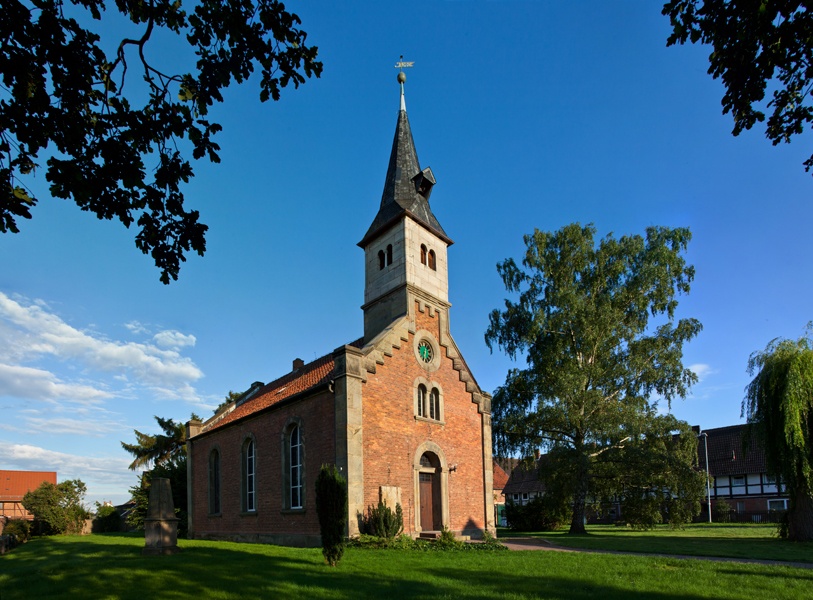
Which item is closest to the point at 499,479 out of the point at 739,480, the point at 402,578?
the point at 739,480

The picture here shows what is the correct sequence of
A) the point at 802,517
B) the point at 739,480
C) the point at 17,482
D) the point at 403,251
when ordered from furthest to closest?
the point at 17,482
the point at 739,480
the point at 403,251
the point at 802,517

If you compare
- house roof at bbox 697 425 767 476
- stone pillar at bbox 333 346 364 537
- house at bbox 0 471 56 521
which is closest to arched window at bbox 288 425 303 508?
stone pillar at bbox 333 346 364 537

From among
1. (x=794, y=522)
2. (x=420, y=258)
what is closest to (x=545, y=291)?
(x=420, y=258)

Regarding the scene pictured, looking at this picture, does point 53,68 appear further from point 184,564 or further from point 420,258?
point 420,258

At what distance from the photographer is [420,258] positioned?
24.9 meters

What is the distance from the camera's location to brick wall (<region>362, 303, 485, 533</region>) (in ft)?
66.6

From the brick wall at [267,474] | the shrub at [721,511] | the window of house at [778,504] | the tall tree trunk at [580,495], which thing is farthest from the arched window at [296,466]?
the window of house at [778,504]

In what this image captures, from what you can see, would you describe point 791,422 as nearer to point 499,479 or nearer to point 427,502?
point 427,502

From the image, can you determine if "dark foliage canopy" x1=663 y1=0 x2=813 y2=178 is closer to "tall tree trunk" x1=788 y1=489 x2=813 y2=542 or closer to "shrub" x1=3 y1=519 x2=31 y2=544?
"tall tree trunk" x1=788 y1=489 x2=813 y2=542

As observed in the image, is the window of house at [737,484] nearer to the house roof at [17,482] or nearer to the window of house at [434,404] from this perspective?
the window of house at [434,404]

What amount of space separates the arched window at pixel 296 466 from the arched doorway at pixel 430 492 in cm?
469

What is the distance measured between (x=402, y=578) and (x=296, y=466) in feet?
39.0

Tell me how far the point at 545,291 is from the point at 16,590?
27.1 metres

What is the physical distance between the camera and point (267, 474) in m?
23.6
